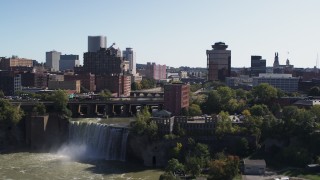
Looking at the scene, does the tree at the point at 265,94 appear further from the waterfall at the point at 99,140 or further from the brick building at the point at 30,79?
the brick building at the point at 30,79

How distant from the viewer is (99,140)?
91688 mm

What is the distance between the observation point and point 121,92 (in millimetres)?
185625

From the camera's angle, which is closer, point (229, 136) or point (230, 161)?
point (230, 161)

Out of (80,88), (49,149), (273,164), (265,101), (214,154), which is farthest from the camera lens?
(80,88)

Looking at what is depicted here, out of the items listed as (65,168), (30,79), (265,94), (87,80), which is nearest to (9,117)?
(65,168)

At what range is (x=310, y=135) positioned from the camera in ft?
263

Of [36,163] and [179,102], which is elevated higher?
→ [179,102]

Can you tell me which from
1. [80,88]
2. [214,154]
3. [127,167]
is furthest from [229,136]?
[80,88]

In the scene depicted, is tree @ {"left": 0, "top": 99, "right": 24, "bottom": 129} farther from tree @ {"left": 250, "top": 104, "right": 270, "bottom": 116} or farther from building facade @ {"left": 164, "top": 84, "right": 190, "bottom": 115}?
tree @ {"left": 250, "top": 104, "right": 270, "bottom": 116}

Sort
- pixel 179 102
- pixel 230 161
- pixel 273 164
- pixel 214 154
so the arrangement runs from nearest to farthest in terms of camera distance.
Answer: pixel 230 161 → pixel 273 164 → pixel 214 154 → pixel 179 102

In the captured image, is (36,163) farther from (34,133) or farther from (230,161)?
(230,161)

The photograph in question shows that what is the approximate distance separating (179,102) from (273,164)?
37465 mm

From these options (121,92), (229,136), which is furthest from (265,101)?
(121,92)

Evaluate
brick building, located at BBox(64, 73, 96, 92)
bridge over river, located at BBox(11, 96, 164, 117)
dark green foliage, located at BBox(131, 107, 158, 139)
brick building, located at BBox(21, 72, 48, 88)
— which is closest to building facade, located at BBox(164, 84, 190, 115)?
bridge over river, located at BBox(11, 96, 164, 117)
